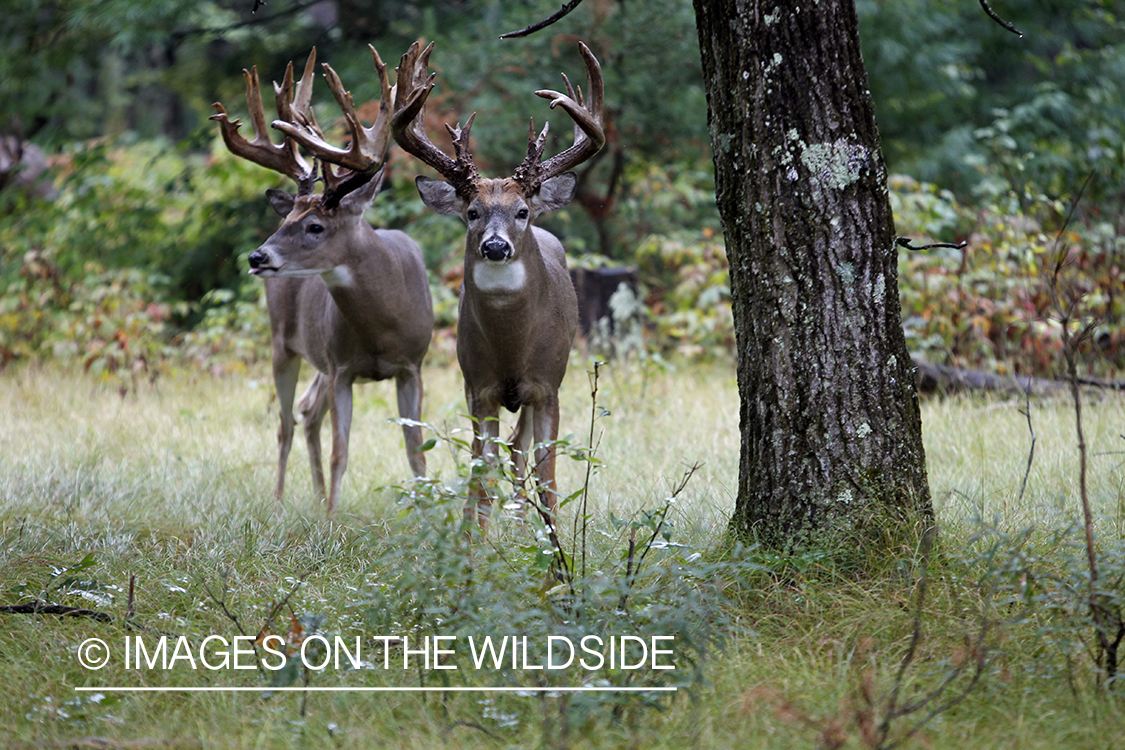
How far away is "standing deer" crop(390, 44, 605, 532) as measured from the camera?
15.5 feet

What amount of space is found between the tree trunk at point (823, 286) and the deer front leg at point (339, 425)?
111 inches

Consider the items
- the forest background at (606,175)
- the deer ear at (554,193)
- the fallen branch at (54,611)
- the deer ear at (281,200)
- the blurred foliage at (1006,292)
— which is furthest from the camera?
the forest background at (606,175)

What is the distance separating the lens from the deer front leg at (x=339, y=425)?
5738mm

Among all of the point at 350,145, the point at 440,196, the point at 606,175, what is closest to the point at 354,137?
the point at 350,145

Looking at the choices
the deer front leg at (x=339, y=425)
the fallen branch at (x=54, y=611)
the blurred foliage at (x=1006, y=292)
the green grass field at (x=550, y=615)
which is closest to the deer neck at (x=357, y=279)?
the deer front leg at (x=339, y=425)

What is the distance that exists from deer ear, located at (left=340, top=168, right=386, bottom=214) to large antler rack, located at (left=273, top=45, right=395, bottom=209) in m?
0.02

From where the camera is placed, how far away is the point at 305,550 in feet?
14.4

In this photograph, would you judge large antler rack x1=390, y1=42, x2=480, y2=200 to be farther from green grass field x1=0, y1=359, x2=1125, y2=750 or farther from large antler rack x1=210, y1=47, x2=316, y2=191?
green grass field x1=0, y1=359, x2=1125, y2=750

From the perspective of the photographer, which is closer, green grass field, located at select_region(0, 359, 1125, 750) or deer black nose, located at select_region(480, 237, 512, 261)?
green grass field, located at select_region(0, 359, 1125, 750)

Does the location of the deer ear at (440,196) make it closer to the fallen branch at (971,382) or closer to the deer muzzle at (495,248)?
the deer muzzle at (495,248)

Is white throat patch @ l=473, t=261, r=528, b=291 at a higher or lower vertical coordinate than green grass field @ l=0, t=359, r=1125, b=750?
higher

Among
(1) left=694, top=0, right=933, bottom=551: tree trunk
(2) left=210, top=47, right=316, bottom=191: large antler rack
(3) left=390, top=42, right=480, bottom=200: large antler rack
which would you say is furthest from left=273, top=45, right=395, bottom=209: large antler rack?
(1) left=694, top=0, right=933, bottom=551: tree trunk

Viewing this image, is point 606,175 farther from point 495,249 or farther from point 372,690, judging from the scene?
point 372,690

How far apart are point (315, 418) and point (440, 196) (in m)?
2.15
